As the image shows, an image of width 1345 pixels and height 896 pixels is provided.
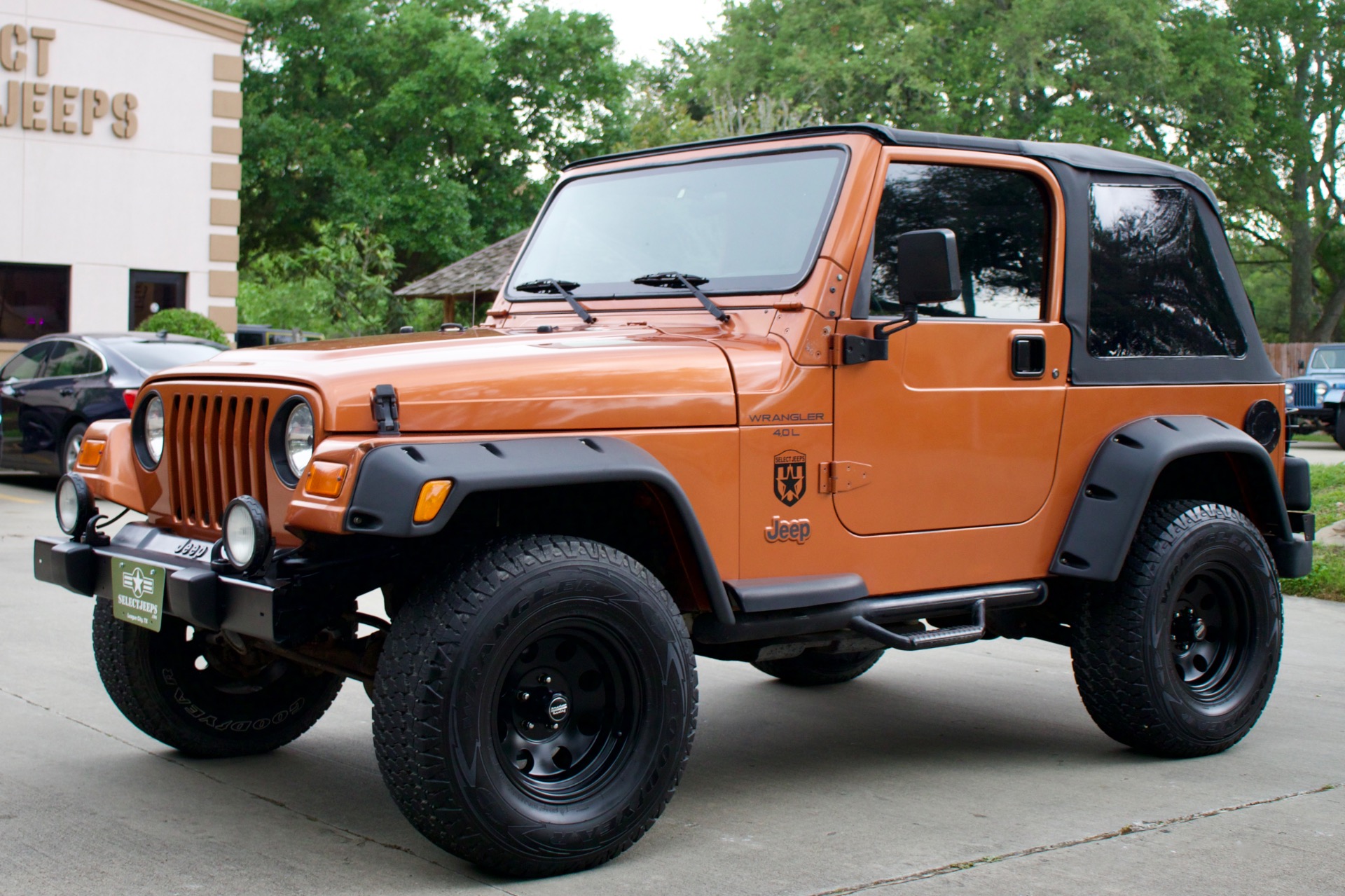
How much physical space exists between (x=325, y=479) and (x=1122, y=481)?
2.81 m

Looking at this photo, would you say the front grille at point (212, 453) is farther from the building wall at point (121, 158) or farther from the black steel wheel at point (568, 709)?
the building wall at point (121, 158)

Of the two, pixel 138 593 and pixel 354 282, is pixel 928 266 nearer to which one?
pixel 138 593

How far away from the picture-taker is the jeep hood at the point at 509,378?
3.70 metres

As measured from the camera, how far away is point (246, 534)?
3.68 meters

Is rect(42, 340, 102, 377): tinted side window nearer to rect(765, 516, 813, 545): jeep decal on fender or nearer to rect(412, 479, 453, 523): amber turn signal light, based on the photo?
rect(765, 516, 813, 545): jeep decal on fender

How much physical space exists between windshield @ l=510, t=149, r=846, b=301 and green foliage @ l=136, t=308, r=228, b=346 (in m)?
14.9

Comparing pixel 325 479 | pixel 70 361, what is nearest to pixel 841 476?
pixel 325 479

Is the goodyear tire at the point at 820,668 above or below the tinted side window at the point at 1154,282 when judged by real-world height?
below

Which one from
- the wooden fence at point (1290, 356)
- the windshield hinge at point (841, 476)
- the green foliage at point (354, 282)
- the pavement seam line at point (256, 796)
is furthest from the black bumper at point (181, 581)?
the wooden fence at point (1290, 356)

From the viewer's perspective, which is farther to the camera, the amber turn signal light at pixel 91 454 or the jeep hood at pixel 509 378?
the amber turn signal light at pixel 91 454

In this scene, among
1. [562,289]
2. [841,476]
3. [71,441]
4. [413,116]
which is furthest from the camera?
[413,116]

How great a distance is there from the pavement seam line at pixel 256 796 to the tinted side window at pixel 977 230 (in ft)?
6.99

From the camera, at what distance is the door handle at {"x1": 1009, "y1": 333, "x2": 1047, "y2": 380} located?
191 inches

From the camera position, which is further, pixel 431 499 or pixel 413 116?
pixel 413 116
